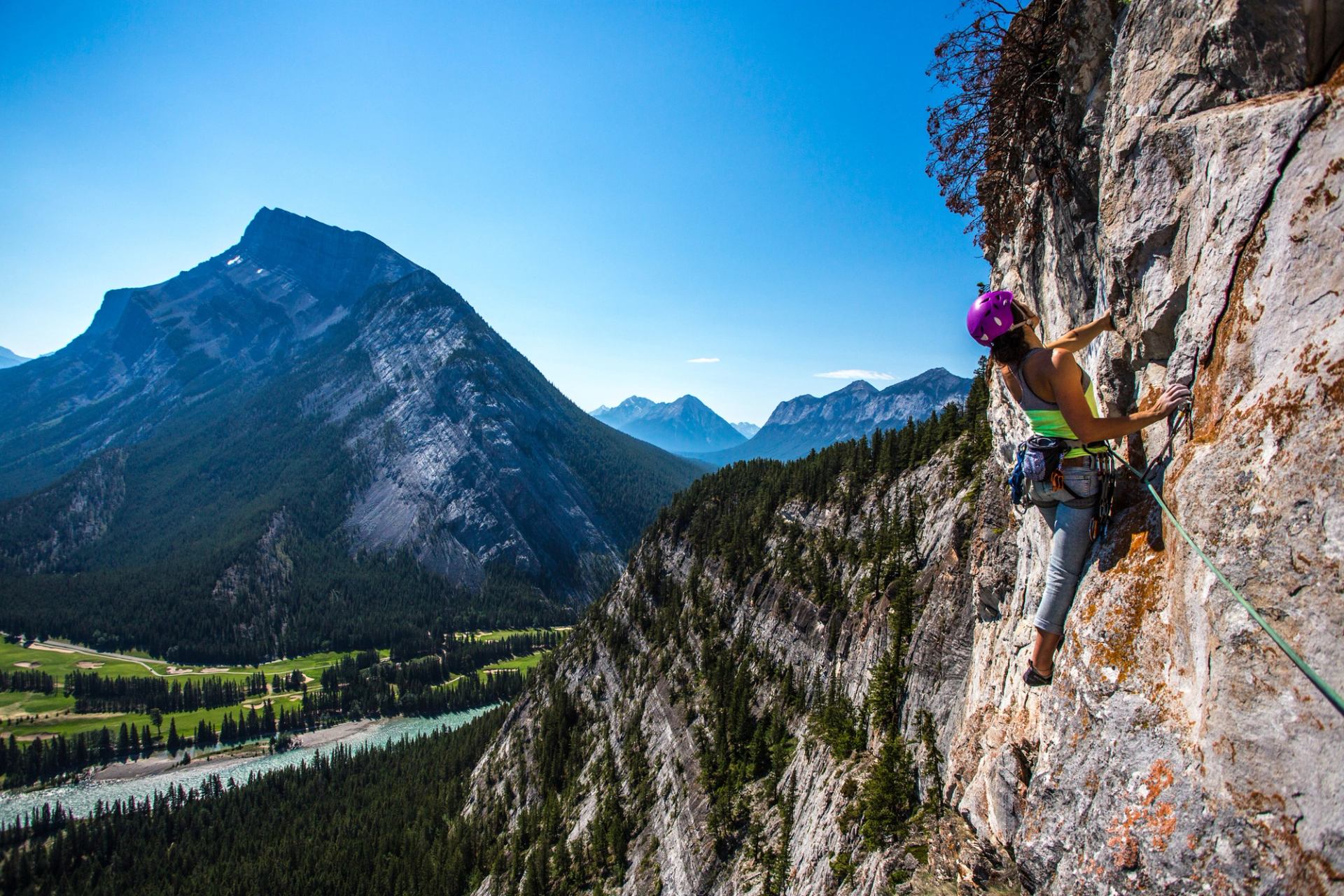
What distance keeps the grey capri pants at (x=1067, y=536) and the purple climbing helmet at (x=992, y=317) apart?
84.7 inches

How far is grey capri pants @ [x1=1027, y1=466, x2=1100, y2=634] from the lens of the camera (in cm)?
829

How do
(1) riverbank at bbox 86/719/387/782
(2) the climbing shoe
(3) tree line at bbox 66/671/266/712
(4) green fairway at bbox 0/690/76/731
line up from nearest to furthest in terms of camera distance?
1. (2) the climbing shoe
2. (1) riverbank at bbox 86/719/387/782
3. (4) green fairway at bbox 0/690/76/731
4. (3) tree line at bbox 66/671/266/712

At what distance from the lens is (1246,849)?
5227mm

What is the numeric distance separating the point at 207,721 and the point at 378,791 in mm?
81687

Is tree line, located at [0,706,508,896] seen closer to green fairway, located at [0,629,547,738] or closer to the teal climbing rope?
green fairway, located at [0,629,547,738]

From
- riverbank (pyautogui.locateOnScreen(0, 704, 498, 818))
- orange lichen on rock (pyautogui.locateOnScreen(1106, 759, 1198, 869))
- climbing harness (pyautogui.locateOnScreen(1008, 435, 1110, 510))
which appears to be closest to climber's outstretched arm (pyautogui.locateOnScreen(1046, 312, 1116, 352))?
climbing harness (pyautogui.locateOnScreen(1008, 435, 1110, 510))

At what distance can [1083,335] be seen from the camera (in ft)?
28.2

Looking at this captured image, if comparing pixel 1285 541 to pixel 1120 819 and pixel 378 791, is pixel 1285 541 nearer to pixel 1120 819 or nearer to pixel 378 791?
pixel 1120 819

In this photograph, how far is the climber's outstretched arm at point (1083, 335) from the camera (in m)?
8.35

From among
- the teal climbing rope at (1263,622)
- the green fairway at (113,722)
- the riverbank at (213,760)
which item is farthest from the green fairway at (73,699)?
the teal climbing rope at (1263,622)

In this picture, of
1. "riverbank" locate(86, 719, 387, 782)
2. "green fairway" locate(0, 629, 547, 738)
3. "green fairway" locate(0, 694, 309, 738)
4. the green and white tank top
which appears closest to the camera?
the green and white tank top

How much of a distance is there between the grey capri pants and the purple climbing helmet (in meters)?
2.15

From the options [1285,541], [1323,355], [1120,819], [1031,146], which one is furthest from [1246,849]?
[1031,146]

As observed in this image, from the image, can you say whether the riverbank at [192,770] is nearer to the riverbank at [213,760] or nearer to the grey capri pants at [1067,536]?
the riverbank at [213,760]
